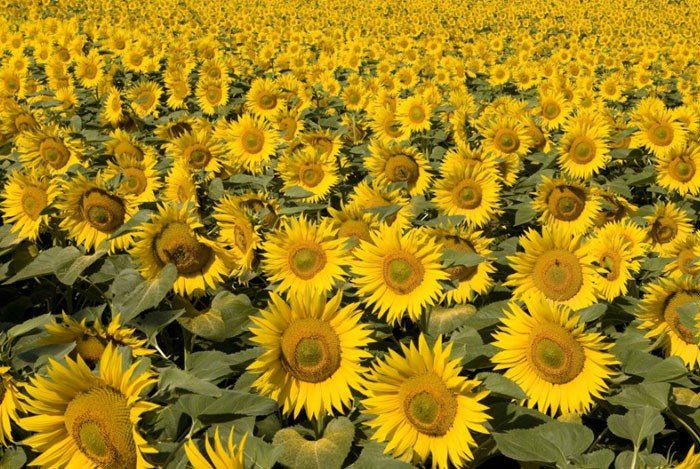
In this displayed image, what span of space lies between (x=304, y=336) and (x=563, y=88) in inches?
244

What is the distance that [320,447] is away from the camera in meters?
2.18

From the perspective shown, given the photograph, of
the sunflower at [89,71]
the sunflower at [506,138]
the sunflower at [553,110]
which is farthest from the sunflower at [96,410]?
the sunflower at [89,71]

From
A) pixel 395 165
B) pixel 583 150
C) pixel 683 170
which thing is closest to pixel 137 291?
pixel 395 165

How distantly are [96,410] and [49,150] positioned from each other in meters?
2.90

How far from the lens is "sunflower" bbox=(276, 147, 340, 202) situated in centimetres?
446

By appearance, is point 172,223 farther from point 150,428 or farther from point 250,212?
point 150,428

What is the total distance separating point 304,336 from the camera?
2223 mm

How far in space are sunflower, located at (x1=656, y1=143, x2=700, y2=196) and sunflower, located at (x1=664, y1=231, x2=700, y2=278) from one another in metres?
1.53

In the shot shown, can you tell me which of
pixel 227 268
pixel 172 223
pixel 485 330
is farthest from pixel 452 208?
pixel 172 223

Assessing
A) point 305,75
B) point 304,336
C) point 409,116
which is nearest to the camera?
point 304,336

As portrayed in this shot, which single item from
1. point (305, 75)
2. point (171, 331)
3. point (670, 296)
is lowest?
point (171, 331)

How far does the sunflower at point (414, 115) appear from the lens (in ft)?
19.6

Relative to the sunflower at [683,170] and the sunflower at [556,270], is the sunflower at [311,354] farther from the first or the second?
the sunflower at [683,170]

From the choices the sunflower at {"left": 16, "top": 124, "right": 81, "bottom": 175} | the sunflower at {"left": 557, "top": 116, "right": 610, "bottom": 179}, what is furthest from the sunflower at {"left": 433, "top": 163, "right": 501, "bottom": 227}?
the sunflower at {"left": 16, "top": 124, "right": 81, "bottom": 175}
